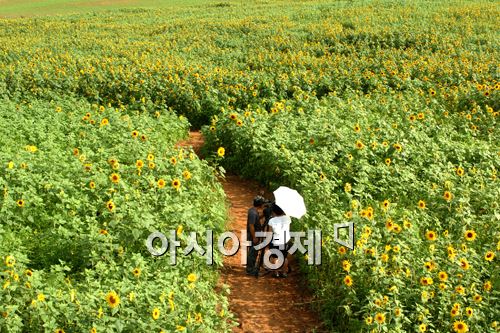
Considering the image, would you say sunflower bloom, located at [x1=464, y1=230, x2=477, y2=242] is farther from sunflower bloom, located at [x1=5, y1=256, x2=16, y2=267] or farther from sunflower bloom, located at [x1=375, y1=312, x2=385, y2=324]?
sunflower bloom, located at [x1=5, y1=256, x2=16, y2=267]

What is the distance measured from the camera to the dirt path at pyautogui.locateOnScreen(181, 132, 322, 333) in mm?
6715

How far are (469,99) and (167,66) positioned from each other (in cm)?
820

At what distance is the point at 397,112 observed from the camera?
12.7 m

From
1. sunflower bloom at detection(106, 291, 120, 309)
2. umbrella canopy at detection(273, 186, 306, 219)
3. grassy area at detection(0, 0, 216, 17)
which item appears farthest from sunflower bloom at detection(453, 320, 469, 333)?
grassy area at detection(0, 0, 216, 17)

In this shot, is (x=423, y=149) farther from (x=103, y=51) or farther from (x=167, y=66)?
(x=103, y=51)

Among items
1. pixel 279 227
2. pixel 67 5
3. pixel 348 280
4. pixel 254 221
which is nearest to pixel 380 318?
pixel 348 280

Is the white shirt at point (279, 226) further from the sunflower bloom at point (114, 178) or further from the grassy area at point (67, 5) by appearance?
the grassy area at point (67, 5)

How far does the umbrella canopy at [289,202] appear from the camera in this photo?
7.04 m

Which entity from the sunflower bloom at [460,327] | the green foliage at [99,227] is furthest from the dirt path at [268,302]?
the sunflower bloom at [460,327]

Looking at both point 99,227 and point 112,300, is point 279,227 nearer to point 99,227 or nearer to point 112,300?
point 99,227

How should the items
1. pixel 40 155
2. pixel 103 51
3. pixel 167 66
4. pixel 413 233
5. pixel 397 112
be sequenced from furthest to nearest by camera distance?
pixel 103 51, pixel 167 66, pixel 397 112, pixel 40 155, pixel 413 233

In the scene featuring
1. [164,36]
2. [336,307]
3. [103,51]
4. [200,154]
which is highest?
[164,36]

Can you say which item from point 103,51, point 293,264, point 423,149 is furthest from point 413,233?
point 103,51

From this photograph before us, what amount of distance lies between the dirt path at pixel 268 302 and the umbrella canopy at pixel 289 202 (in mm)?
1055
